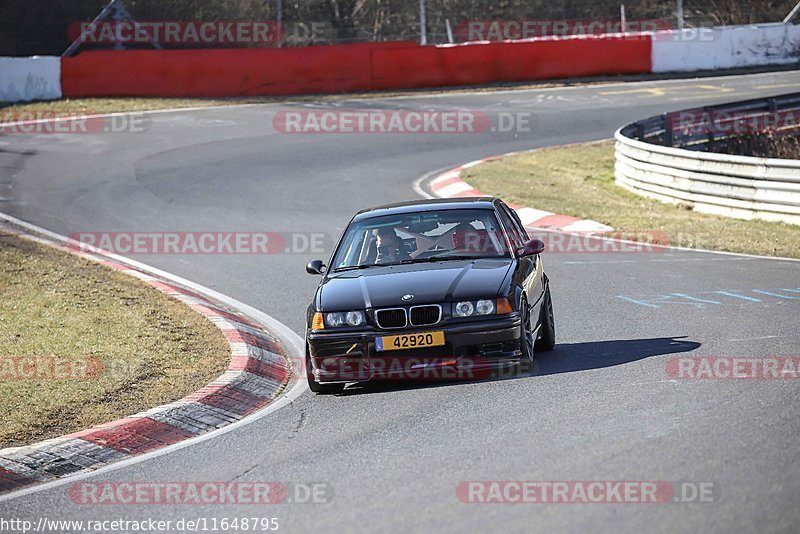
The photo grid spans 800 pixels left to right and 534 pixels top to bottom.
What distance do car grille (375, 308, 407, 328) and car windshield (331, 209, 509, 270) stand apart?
100cm

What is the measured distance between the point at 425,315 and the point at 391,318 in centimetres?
25

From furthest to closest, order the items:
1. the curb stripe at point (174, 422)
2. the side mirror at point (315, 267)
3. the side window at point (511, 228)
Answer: the side window at point (511, 228), the side mirror at point (315, 267), the curb stripe at point (174, 422)

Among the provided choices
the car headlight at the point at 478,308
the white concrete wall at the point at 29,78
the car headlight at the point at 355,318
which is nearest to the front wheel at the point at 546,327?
the car headlight at the point at 478,308

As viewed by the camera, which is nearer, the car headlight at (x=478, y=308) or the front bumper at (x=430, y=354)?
the front bumper at (x=430, y=354)

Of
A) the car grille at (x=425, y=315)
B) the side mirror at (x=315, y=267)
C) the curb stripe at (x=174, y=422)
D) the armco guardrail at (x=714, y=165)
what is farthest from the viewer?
the armco guardrail at (x=714, y=165)

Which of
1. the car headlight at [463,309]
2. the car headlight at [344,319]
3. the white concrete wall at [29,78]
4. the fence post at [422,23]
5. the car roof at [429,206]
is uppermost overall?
the fence post at [422,23]

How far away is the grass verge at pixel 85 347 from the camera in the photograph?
8547 millimetres

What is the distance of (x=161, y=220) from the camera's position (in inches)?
719

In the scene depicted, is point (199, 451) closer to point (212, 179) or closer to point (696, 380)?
point (696, 380)

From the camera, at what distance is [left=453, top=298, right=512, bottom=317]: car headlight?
28.5 ft

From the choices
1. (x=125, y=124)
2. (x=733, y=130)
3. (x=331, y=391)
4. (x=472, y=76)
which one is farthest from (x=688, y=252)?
(x=472, y=76)

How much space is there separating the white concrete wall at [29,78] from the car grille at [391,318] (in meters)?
24.9

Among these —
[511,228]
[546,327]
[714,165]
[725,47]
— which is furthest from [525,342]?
[725,47]

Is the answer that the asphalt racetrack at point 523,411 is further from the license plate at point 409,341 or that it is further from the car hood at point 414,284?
the car hood at point 414,284
